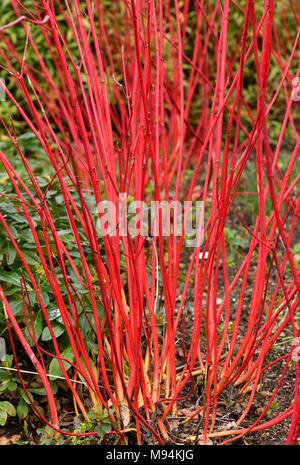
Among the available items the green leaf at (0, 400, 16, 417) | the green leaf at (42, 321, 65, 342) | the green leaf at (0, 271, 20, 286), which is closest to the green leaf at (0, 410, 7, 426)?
the green leaf at (0, 400, 16, 417)

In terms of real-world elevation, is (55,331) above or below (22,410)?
above

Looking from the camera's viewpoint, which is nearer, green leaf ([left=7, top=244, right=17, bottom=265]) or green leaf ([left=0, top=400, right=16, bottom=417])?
green leaf ([left=0, top=400, right=16, bottom=417])

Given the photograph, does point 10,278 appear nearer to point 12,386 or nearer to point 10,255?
point 10,255

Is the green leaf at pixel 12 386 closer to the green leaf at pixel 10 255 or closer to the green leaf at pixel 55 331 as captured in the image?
the green leaf at pixel 55 331

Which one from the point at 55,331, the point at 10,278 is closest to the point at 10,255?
the point at 10,278

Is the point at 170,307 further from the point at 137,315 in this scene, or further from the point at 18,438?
the point at 18,438

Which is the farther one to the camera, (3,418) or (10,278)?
(10,278)

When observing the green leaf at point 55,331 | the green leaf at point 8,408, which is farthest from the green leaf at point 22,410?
the green leaf at point 55,331

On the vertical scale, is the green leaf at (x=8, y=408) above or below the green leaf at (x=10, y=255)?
below

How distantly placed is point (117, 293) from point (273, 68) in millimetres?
3564

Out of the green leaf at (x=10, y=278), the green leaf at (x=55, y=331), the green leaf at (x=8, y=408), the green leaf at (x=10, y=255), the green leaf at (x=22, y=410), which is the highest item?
the green leaf at (x=10, y=255)

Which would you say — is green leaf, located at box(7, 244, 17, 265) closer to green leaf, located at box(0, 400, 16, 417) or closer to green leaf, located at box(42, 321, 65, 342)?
green leaf, located at box(42, 321, 65, 342)

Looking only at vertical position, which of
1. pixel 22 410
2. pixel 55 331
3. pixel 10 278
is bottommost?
pixel 22 410
